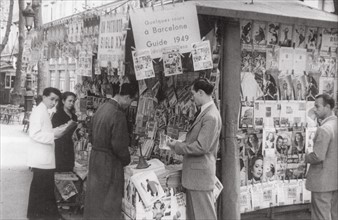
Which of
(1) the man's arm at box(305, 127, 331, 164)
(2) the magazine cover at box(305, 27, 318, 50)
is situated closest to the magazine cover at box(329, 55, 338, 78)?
(2) the magazine cover at box(305, 27, 318, 50)

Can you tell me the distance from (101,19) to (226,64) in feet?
5.05

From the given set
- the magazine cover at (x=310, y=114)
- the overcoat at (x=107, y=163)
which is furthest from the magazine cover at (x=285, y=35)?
the overcoat at (x=107, y=163)

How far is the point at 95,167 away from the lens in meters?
5.16

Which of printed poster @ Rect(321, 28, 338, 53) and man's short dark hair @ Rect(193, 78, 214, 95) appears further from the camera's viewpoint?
printed poster @ Rect(321, 28, 338, 53)

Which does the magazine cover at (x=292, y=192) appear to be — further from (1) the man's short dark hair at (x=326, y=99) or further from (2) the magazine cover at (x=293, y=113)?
(1) the man's short dark hair at (x=326, y=99)

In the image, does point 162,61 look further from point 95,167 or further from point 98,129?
point 95,167

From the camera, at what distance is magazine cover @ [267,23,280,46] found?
5699mm

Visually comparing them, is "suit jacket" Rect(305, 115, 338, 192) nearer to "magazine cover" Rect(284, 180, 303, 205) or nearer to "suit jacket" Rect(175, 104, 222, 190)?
"magazine cover" Rect(284, 180, 303, 205)

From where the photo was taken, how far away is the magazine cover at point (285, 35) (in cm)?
578

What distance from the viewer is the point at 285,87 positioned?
589 cm

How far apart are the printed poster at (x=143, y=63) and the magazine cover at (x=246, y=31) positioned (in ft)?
4.27

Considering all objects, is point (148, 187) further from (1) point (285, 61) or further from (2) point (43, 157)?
(1) point (285, 61)

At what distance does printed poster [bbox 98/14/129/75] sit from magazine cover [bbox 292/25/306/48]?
2320 millimetres

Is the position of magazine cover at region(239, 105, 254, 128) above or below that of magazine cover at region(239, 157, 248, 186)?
above
